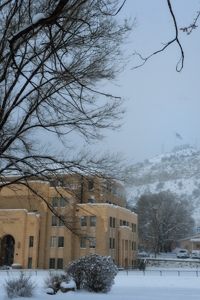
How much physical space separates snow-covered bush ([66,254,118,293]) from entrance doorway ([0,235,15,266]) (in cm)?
2684

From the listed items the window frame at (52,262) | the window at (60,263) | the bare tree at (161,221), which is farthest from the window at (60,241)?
the bare tree at (161,221)

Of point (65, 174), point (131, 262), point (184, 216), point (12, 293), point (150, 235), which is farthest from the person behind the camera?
point (184, 216)

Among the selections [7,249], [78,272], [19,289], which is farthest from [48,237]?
[19,289]

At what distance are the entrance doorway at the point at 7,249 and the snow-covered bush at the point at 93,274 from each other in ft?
88.1

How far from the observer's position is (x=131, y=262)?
48312mm

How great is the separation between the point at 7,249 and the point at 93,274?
2777 cm

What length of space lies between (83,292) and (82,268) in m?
1.27

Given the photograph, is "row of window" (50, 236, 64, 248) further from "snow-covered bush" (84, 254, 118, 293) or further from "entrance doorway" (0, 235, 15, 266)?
"snow-covered bush" (84, 254, 118, 293)

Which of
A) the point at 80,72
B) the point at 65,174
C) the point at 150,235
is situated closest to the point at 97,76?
the point at 80,72

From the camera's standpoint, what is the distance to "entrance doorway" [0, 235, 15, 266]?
43.1 m

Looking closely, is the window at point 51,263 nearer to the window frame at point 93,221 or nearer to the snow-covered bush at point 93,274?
the window frame at point 93,221

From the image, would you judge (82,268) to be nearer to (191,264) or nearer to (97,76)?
(97,76)

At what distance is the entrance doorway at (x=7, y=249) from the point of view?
141 ft

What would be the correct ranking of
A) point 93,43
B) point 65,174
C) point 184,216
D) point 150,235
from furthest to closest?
1. point 184,216
2. point 150,235
3. point 65,174
4. point 93,43
